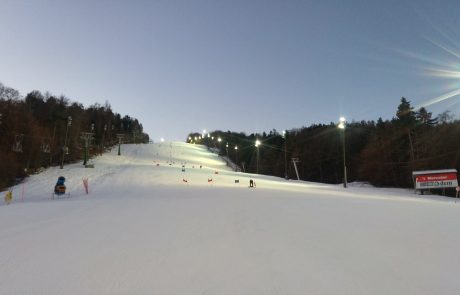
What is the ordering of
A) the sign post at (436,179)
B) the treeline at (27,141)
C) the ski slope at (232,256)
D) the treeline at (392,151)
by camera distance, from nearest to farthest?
the ski slope at (232,256), the sign post at (436,179), the treeline at (27,141), the treeline at (392,151)

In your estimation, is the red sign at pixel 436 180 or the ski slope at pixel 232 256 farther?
the red sign at pixel 436 180

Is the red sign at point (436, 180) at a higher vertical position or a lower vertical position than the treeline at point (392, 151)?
lower

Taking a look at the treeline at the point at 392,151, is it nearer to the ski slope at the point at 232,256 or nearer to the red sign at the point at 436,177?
the red sign at the point at 436,177

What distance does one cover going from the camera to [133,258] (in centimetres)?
625

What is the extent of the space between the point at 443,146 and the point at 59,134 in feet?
210

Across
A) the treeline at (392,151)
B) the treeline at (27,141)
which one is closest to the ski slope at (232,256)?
the treeline at (392,151)

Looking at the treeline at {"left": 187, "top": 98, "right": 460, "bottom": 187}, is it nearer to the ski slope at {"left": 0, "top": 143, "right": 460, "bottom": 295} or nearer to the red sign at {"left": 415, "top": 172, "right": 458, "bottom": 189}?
the red sign at {"left": 415, "top": 172, "right": 458, "bottom": 189}

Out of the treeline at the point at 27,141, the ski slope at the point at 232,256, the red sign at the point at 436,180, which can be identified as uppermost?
the treeline at the point at 27,141

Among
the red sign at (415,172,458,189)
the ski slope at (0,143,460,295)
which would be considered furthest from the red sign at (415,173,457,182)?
the ski slope at (0,143,460,295)

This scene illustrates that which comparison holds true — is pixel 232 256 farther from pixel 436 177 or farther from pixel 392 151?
pixel 392 151

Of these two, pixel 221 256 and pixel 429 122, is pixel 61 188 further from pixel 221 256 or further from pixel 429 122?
pixel 429 122

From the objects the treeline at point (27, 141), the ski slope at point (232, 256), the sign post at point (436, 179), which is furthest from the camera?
the treeline at point (27, 141)

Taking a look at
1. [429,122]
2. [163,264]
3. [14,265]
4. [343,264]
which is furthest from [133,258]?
[429,122]

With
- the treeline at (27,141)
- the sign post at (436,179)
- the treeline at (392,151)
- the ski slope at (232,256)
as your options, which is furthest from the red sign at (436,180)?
the treeline at (27,141)
